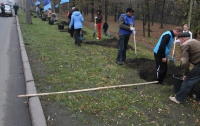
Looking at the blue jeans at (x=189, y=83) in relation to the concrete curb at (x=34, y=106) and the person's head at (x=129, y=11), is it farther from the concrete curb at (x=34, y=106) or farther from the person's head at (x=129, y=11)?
the person's head at (x=129, y=11)

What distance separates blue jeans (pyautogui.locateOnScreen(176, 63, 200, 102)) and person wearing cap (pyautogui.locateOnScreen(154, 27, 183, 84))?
105 cm

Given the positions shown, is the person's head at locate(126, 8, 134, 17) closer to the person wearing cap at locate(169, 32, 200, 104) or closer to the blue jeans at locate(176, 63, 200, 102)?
the person wearing cap at locate(169, 32, 200, 104)

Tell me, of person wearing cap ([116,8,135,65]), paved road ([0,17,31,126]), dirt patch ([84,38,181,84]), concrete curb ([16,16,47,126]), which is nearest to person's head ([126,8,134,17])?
person wearing cap ([116,8,135,65])

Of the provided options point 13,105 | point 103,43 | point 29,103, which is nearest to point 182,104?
point 29,103

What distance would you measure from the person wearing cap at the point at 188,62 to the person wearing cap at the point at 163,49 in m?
0.80

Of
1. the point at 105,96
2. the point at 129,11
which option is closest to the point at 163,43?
the point at 105,96

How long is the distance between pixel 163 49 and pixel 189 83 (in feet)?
3.86

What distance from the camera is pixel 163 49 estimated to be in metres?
5.50

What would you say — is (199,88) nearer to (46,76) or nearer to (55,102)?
(55,102)

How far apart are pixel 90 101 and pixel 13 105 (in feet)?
5.11

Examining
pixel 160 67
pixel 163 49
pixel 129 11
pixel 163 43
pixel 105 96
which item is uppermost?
pixel 129 11

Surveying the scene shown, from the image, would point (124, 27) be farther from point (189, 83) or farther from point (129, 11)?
point (189, 83)

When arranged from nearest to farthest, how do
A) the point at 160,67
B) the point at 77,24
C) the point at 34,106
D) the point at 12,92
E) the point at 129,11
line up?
the point at 34,106, the point at 12,92, the point at 160,67, the point at 129,11, the point at 77,24

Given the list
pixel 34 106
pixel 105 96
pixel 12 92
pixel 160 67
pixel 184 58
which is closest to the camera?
pixel 34 106
